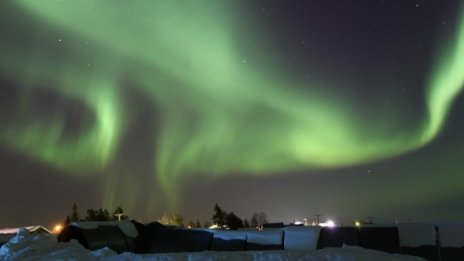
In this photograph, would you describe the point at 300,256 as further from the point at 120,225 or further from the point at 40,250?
the point at 120,225

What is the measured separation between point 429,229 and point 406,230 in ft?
1.30

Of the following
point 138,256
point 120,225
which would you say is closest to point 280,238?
point 120,225

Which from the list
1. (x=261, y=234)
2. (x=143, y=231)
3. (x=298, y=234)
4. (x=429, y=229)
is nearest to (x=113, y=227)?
(x=143, y=231)

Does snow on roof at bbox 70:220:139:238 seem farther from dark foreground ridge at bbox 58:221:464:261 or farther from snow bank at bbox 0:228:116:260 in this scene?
snow bank at bbox 0:228:116:260

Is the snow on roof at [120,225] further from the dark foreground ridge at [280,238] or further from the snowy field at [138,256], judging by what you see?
the snowy field at [138,256]

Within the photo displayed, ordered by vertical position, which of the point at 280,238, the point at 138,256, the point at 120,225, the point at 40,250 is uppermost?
the point at 120,225

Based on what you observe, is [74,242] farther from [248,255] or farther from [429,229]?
[429,229]

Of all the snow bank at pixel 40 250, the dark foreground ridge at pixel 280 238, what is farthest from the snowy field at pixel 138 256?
the dark foreground ridge at pixel 280 238

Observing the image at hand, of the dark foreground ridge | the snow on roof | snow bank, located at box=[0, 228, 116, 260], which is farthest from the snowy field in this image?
the dark foreground ridge

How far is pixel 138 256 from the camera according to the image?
655 cm

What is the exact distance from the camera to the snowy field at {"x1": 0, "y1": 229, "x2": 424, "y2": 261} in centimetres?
592

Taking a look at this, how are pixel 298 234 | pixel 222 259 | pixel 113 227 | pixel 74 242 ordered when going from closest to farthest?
1. pixel 222 259
2. pixel 74 242
3. pixel 298 234
4. pixel 113 227

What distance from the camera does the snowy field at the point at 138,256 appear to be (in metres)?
5.92

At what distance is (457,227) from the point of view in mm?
9539
